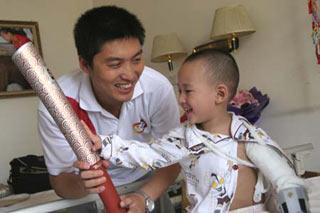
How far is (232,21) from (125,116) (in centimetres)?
134

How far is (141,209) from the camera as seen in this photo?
3.49ft

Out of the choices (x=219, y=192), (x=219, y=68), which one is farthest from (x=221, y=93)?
(x=219, y=192)

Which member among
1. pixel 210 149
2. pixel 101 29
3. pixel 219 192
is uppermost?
pixel 101 29

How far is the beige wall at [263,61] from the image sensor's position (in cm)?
227

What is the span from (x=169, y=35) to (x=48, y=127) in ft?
6.36

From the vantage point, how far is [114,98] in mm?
1215

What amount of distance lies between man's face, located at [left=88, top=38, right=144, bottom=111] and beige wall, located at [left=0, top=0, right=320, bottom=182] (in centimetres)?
141

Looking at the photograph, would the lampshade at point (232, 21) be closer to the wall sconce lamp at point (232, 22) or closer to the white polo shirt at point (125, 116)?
the wall sconce lamp at point (232, 22)

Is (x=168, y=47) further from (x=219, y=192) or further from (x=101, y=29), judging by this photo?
(x=219, y=192)

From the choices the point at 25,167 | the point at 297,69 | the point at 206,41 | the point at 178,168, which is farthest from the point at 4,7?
the point at 178,168

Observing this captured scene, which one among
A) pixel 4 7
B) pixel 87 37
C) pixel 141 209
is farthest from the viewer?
pixel 4 7

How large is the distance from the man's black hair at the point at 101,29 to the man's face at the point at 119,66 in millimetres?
21

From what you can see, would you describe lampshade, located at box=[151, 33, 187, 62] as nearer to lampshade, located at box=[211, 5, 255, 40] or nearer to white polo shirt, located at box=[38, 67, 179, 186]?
lampshade, located at box=[211, 5, 255, 40]

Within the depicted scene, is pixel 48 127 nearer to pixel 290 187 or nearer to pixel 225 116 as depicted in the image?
pixel 225 116
